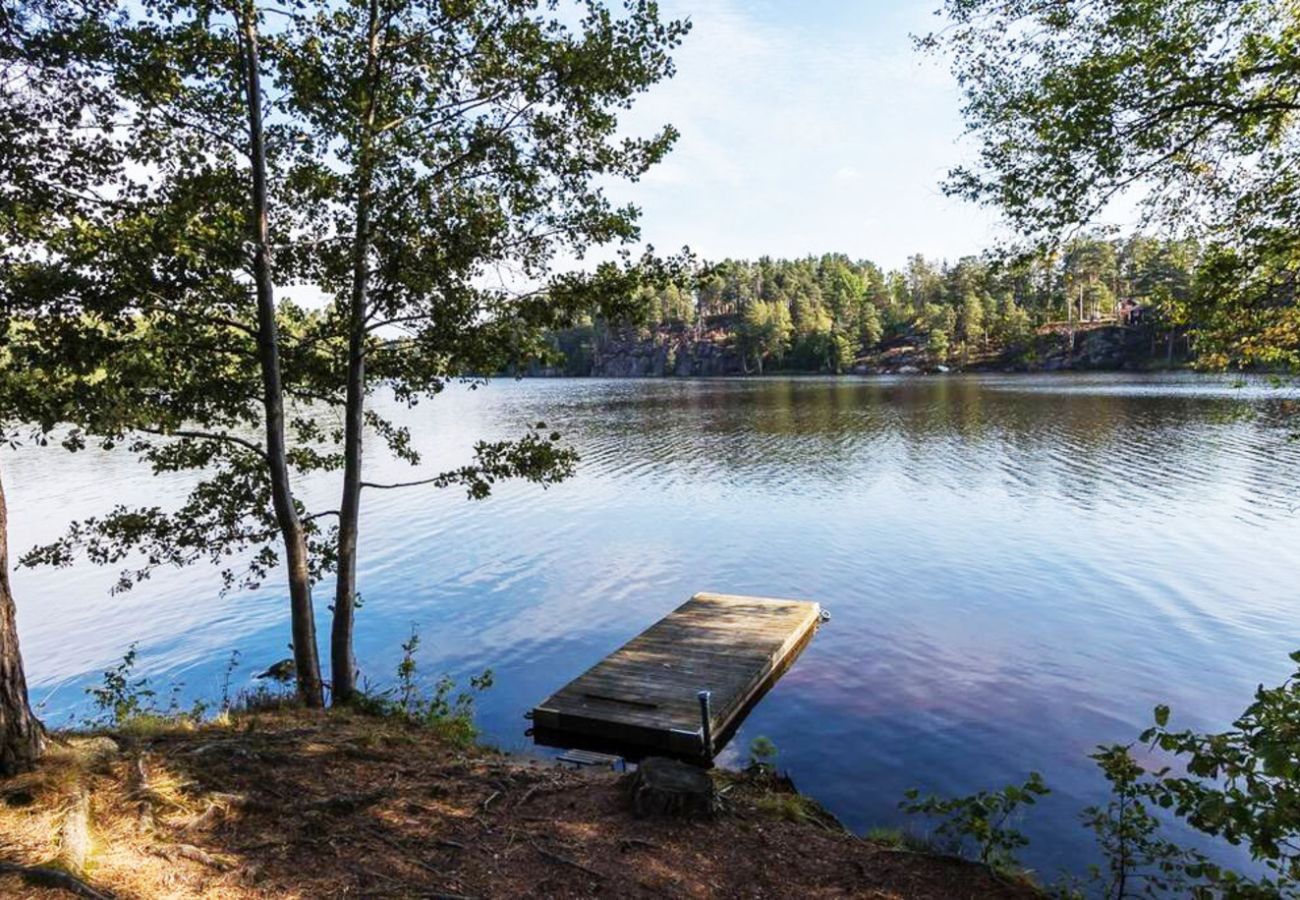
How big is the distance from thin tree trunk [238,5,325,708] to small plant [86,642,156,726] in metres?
2.42

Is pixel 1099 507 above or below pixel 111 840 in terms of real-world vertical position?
below

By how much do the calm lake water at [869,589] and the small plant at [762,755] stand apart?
0.31 meters

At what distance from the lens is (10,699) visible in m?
5.75

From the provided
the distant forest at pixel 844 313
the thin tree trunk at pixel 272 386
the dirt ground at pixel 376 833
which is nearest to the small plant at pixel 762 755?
the dirt ground at pixel 376 833

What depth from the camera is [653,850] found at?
7.16m

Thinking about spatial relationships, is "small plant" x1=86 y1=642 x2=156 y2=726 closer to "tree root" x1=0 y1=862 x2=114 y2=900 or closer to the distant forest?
"tree root" x1=0 y1=862 x2=114 y2=900

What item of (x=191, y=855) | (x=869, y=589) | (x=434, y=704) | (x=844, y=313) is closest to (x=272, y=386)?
(x=434, y=704)

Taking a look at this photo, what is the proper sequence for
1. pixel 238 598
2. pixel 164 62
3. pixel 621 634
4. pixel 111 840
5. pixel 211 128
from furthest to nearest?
pixel 238 598, pixel 621 634, pixel 211 128, pixel 164 62, pixel 111 840

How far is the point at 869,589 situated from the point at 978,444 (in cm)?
2737

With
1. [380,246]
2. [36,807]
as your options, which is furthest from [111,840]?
[380,246]

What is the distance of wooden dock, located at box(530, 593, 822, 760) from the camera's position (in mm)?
12664

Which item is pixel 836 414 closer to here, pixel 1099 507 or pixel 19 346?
pixel 1099 507

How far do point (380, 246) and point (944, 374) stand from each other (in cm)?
11409

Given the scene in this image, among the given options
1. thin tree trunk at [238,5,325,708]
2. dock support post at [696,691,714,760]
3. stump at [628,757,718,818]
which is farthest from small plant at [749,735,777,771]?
thin tree trunk at [238,5,325,708]
